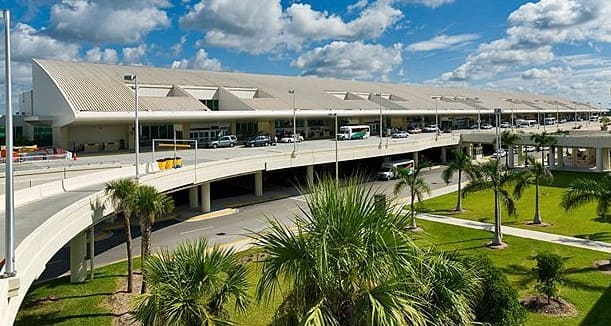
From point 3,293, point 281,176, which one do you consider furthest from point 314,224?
point 281,176

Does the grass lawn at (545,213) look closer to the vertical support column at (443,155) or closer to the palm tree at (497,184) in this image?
the palm tree at (497,184)

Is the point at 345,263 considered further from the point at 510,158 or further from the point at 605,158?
the point at 510,158

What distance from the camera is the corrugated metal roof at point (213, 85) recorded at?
49906 millimetres

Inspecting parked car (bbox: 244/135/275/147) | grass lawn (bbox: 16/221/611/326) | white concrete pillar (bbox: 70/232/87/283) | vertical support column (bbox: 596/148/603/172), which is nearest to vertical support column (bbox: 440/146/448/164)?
vertical support column (bbox: 596/148/603/172)

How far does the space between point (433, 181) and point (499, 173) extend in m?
26.2

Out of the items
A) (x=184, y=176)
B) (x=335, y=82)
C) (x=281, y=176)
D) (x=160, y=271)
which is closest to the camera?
(x=160, y=271)

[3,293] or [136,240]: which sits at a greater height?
[3,293]

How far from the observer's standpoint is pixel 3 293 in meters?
9.77

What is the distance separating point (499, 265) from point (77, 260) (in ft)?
69.1

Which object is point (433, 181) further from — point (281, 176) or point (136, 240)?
point (136, 240)

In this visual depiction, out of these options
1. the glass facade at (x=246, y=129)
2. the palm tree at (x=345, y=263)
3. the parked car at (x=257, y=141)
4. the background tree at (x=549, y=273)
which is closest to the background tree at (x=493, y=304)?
the palm tree at (x=345, y=263)

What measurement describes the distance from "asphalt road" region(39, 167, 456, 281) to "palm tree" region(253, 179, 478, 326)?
631 inches

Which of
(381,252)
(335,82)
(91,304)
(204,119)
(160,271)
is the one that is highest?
(335,82)

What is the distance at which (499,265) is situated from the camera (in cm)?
Result: 2502
